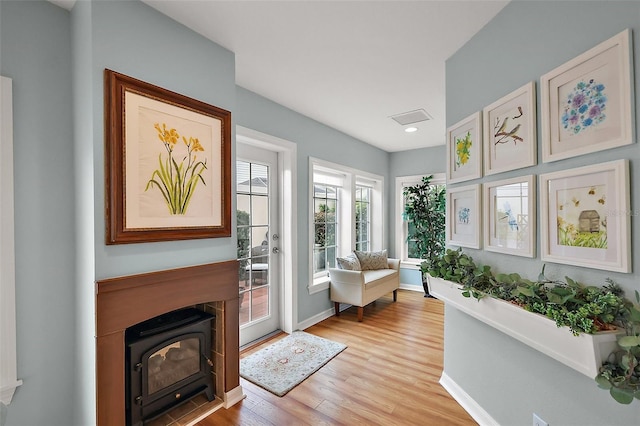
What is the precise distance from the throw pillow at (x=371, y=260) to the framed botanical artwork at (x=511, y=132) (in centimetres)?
271

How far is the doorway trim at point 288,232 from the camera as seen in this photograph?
320 centimetres

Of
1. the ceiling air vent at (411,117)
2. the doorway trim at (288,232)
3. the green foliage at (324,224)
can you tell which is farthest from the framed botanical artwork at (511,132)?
the green foliage at (324,224)

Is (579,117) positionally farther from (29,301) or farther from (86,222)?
(29,301)

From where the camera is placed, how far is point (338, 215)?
4.46 m

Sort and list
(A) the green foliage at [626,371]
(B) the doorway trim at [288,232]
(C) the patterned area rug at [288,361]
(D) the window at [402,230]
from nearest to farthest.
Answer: (A) the green foliage at [626,371], (C) the patterned area rug at [288,361], (B) the doorway trim at [288,232], (D) the window at [402,230]

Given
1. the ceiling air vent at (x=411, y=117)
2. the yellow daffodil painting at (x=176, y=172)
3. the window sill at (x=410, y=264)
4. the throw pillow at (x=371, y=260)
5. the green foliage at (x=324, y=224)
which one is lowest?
the window sill at (x=410, y=264)

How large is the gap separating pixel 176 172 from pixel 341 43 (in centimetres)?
141

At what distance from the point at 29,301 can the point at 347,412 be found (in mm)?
2002

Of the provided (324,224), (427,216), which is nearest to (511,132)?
(324,224)

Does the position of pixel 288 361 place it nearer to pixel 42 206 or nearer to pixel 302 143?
pixel 42 206

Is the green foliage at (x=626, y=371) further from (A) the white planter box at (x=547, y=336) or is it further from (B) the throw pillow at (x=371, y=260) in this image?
(B) the throw pillow at (x=371, y=260)

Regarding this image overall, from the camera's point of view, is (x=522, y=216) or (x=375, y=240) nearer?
(x=522, y=216)

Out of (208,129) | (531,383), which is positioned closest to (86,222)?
(208,129)

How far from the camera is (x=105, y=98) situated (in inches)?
58.0
